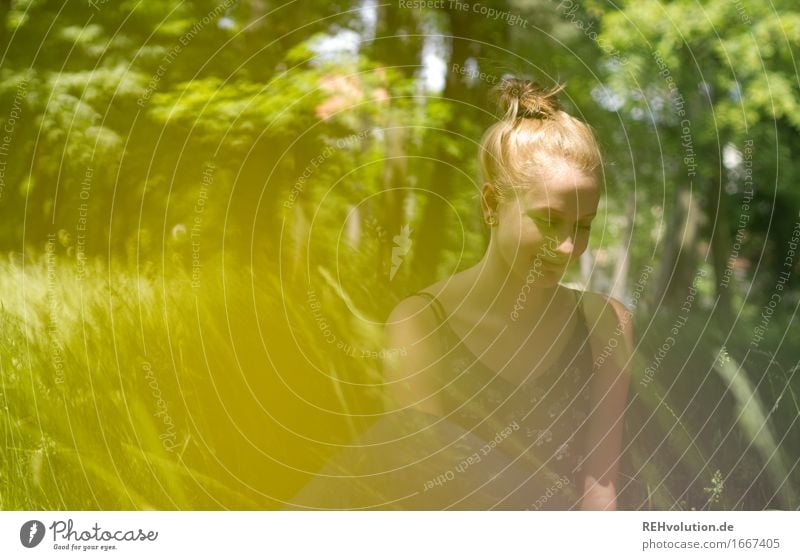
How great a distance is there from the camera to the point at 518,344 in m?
1.66

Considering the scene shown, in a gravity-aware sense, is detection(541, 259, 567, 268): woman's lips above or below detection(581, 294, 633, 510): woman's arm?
above

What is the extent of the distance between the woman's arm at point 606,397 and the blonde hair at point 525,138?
296 mm

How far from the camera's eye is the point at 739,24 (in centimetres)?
170

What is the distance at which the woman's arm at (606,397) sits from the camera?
1.68 metres

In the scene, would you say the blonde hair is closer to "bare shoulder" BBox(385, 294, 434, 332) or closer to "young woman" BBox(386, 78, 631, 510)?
"young woman" BBox(386, 78, 631, 510)

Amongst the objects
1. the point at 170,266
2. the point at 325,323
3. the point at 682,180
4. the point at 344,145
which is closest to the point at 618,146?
the point at 682,180

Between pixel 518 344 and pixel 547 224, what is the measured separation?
9.6 inches
